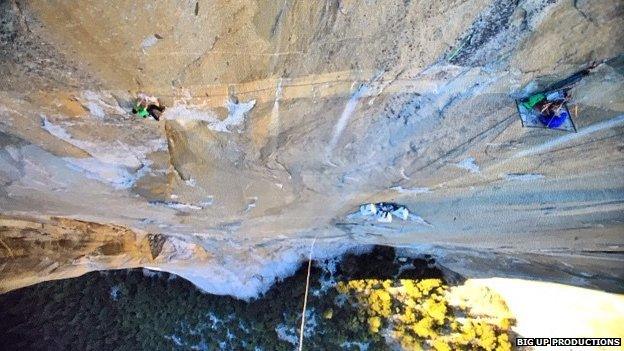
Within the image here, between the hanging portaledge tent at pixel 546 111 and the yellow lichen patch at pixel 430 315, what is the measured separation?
2.48 m

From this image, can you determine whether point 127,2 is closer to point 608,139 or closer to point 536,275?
→ point 608,139

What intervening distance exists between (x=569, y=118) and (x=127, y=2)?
51.2 inches

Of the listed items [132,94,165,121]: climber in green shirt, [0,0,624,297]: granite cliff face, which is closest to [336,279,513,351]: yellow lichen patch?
[0,0,624,297]: granite cliff face

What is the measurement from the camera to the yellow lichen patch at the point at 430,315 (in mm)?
3303

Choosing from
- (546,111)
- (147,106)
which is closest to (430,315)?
(546,111)

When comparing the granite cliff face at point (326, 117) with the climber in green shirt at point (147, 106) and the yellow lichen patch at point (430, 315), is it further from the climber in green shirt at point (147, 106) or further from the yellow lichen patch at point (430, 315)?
the yellow lichen patch at point (430, 315)

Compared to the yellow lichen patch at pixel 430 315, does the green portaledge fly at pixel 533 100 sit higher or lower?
higher

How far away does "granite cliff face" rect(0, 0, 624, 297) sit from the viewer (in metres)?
1.09

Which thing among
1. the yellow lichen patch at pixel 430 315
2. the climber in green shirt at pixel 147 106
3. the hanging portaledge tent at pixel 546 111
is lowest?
the yellow lichen patch at pixel 430 315

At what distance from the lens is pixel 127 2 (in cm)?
104

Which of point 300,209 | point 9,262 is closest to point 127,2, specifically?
point 300,209

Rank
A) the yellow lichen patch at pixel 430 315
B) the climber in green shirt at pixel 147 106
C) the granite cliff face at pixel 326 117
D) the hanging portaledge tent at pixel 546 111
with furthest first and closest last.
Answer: the yellow lichen patch at pixel 430 315 → the climber in green shirt at pixel 147 106 → the hanging portaledge tent at pixel 546 111 → the granite cliff face at pixel 326 117

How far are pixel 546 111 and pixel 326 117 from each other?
687 mm

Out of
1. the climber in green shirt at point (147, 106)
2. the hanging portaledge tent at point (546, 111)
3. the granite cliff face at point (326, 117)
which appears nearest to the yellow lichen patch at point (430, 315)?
the granite cliff face at point (326, 117)
